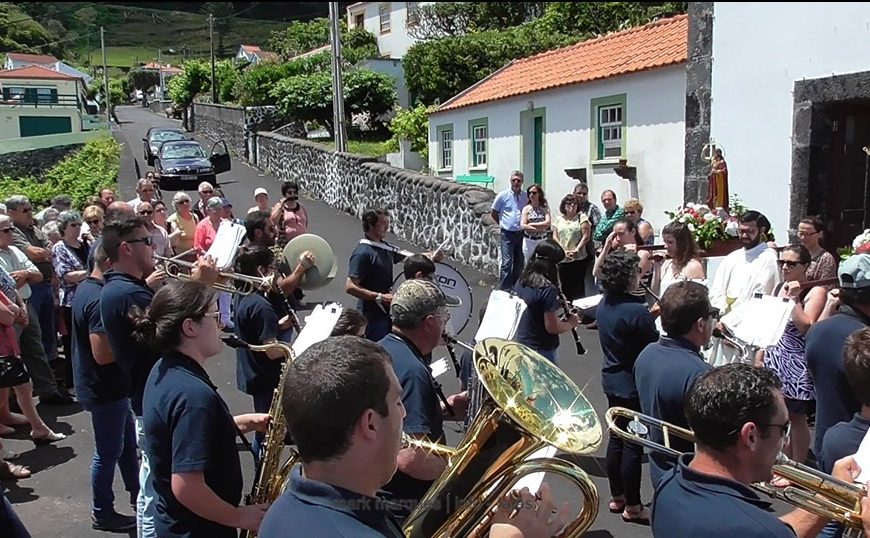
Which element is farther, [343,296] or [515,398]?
[343,296]

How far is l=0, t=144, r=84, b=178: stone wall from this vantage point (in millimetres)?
23009

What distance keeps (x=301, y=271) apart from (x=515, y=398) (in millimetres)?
3455

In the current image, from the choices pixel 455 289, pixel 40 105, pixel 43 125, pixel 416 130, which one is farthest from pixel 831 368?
pixel 40 105

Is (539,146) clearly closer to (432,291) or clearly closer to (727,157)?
(727,157)

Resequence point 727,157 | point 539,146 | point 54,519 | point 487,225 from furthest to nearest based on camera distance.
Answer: point 539,146 → point 487,225 → point 727,157 → point 54,519

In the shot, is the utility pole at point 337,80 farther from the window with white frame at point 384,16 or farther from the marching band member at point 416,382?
the window with white frame at point 384,16

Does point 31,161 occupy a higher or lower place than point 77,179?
higher

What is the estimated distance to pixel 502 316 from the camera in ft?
15.1

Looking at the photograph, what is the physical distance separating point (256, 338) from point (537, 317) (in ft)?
6.14

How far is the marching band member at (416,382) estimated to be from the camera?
2.72 meters

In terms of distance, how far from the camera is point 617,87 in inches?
464

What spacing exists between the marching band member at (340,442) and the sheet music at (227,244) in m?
3.98

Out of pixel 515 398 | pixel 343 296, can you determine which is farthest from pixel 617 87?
pixel 515 398

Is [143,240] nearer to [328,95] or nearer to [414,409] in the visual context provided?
[414,409]
